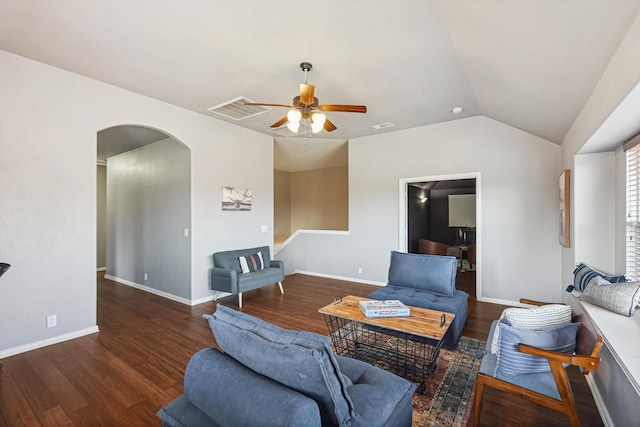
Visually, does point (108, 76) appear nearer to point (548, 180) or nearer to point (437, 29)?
point (437, 29)

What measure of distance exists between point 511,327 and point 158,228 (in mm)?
5186

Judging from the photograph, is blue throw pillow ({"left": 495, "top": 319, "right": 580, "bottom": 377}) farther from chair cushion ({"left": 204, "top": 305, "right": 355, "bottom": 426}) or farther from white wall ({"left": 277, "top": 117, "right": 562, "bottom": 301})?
white wall ({"left": 277, "top": 117, "right": 562, "bottom": 301})

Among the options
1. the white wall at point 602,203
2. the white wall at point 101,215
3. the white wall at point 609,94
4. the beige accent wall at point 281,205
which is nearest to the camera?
the white wall at point 609,94

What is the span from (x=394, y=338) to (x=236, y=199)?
11.4ft

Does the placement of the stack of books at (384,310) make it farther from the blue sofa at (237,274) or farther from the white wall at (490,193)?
the white wall at (490,193)

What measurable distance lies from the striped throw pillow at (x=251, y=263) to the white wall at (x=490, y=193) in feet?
6.47

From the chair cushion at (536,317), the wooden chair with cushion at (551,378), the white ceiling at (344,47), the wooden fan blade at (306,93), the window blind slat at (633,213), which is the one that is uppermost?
the white ceiling at (344,47)

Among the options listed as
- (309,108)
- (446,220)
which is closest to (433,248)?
(446,220)

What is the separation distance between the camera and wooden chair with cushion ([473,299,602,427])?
152cm

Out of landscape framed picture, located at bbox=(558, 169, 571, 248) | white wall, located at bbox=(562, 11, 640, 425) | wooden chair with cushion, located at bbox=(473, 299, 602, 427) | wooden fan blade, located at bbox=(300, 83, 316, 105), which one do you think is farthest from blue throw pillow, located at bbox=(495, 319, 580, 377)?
wooden fan blade, located at bbox=(300, 83, 316, 105)

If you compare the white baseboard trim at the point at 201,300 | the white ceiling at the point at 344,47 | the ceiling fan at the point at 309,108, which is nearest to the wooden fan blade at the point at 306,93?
the ceiling fan at the point at 309,108

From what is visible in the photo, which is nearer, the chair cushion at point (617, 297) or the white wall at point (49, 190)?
the chair cushion at point (617, 297)

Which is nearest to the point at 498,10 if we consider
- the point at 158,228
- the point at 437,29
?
the point at 437,29

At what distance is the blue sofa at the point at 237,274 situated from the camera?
14.3 ft
